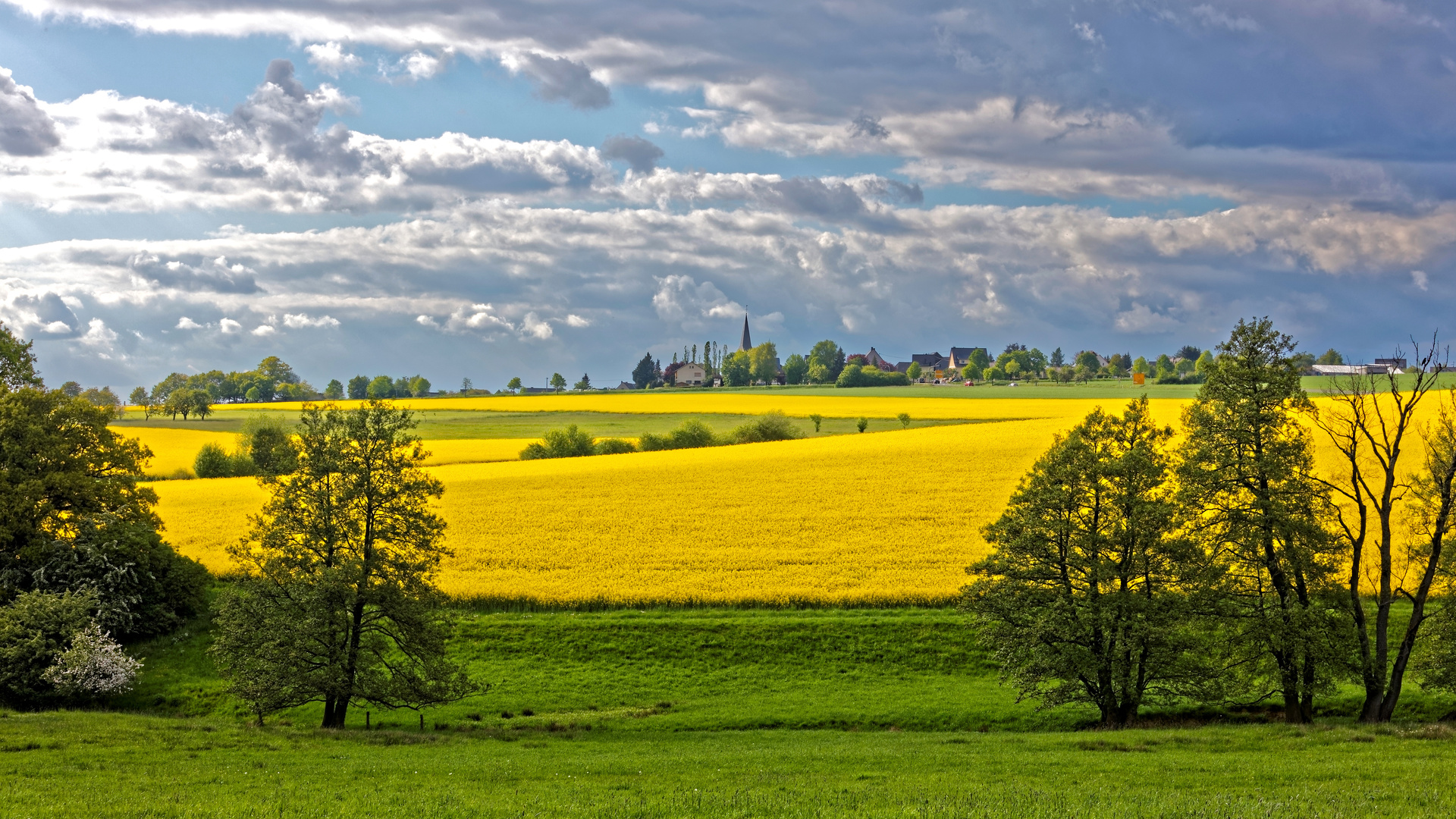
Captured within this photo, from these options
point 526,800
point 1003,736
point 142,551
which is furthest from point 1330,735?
point 142,551

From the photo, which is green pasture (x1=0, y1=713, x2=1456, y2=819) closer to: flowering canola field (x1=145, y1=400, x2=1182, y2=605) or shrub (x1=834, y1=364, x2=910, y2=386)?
flowering canola field (x1=145, y1=400, x2=1182, y2=605)

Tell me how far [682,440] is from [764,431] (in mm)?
7918

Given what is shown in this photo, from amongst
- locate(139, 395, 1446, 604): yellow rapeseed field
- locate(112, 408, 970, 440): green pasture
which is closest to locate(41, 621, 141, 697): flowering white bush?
locate(139, 395, 1446, 604): yellow rapeseed field

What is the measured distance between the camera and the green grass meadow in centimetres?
1527

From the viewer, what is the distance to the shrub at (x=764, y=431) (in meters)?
86.1

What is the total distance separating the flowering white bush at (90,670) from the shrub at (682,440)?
53.4 m

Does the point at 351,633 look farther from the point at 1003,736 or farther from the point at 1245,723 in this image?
the point at 1245,723

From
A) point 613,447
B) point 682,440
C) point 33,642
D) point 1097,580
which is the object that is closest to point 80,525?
point 33,642

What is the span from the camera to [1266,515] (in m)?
25.5

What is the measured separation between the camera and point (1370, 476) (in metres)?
48.8

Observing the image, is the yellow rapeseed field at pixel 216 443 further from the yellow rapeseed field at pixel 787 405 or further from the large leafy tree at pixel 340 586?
the large leafy tree at pixel 340 586

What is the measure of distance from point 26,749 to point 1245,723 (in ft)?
106

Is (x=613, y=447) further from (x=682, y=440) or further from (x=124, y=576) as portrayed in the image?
(x=124, y=576)

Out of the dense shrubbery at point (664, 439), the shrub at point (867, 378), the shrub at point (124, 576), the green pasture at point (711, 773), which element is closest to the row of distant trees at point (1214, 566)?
the green pasture at point (711, 773)
